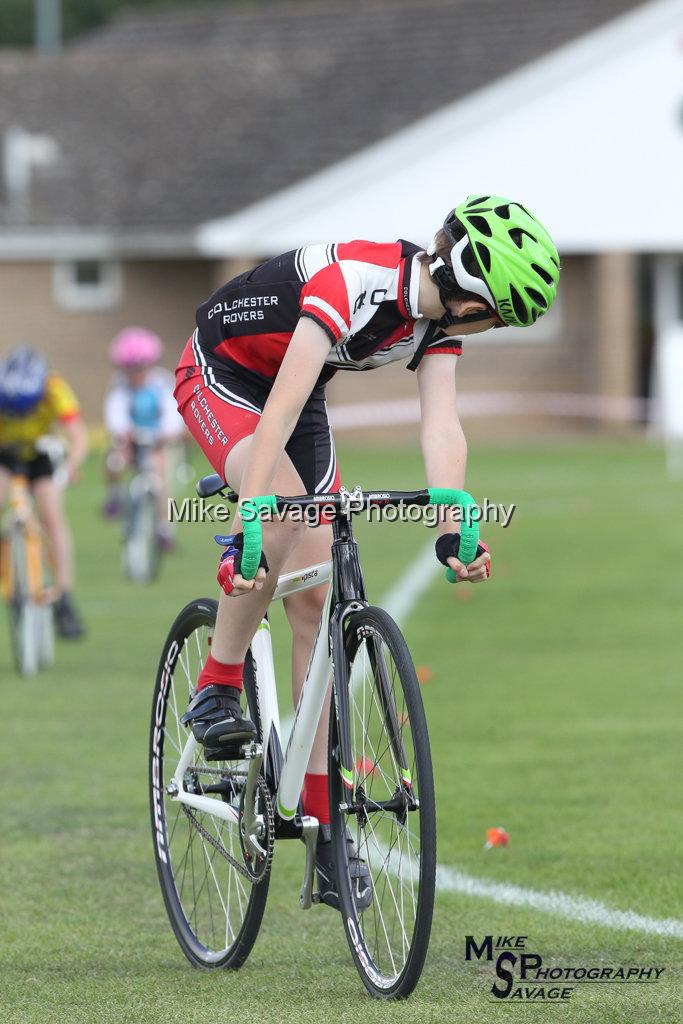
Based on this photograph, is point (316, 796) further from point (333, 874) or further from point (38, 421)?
point (38, 421)

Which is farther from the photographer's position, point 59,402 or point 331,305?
point 59,402

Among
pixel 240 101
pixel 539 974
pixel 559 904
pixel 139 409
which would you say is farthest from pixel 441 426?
pixel 240 101

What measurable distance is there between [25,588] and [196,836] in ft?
18.2

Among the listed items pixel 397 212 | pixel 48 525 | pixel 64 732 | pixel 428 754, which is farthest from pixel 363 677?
pixel 397 212

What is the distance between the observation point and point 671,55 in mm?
35500

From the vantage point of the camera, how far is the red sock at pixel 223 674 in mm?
5152

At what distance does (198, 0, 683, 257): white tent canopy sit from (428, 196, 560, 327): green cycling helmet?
31.1 meters

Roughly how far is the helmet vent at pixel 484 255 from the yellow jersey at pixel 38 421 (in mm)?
6703

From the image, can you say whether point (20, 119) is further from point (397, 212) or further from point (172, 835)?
point (172, 835)

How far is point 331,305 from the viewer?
15.4ft

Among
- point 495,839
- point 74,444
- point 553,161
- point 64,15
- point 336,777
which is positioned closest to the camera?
point 336,777

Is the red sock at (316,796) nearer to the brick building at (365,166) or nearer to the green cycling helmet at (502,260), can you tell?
the green cycling helmet at (502,260)

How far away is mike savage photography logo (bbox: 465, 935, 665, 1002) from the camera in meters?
4.76

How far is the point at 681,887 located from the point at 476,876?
68cm
